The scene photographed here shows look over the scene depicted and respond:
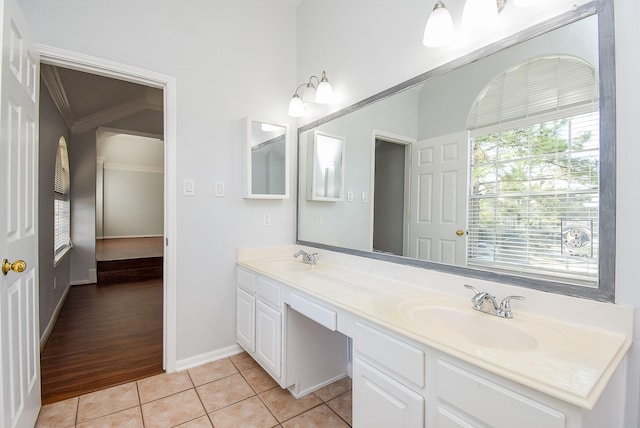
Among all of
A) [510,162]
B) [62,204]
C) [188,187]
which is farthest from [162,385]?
[62,204]

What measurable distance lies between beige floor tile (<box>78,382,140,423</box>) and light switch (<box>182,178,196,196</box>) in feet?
4.30

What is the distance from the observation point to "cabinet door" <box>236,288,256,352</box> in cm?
208

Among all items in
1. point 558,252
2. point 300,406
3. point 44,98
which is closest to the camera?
point 558,252

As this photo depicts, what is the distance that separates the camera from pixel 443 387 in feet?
3.00

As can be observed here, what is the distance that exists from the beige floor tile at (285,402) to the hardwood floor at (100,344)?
86 cm

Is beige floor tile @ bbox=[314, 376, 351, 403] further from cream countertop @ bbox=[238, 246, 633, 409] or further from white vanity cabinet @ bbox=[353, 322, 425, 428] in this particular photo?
cream countertop @ bbox=[238, 246, 633, 409]

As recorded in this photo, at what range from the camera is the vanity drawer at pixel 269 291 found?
5.85 ft

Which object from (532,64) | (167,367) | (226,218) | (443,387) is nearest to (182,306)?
(167,367)

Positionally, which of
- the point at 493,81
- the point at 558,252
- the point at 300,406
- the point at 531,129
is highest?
the point at 493,81

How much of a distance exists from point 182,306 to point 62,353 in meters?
1.16

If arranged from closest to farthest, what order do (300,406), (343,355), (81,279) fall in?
(300,406) → (343,355) → (81,279)

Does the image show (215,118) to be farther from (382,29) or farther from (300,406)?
(300,406)

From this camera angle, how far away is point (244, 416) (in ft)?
5.40

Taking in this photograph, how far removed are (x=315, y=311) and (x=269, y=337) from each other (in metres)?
0.57
